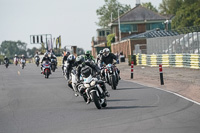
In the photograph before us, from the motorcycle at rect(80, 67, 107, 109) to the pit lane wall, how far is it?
1792 centimetres

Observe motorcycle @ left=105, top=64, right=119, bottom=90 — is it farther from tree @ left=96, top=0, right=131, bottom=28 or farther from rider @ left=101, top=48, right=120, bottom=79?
tree @ left=96, top=0, right=131, bottom=28

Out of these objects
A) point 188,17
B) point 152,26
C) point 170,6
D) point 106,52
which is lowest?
point 106,52

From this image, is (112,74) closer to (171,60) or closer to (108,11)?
(171,60)

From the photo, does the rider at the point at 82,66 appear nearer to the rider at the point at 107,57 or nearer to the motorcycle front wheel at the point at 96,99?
the motorcycle front wheel at the point at 96,99

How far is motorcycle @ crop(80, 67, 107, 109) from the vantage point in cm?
1316

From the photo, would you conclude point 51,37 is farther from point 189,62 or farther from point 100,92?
point 100,92

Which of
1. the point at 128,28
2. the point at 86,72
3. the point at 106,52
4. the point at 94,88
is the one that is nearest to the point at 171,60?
the point at 106,52

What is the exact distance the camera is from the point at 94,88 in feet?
43.8

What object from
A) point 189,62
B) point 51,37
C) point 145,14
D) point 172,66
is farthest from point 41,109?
point 51,37

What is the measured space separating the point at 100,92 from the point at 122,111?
101 centimetres

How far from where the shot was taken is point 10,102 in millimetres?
17297

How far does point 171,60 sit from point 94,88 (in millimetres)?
25674

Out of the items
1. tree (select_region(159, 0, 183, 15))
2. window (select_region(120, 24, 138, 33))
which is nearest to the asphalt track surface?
window (select_region(120, 24, 138, 33))

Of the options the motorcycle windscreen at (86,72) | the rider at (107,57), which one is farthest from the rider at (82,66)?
the rider at (107,57)
